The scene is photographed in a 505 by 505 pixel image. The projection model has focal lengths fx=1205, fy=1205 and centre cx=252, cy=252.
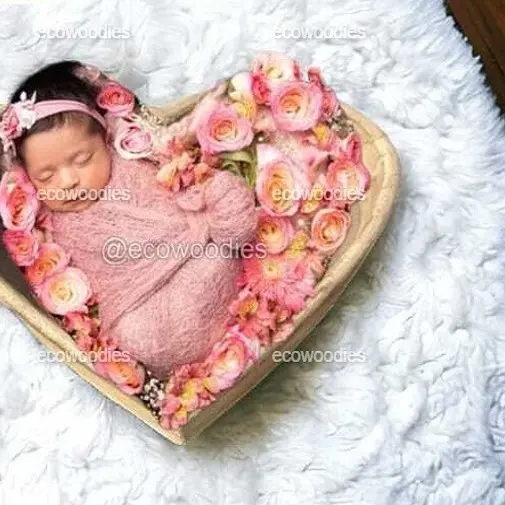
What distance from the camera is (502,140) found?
87 cm

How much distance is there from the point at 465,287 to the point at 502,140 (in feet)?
0.39

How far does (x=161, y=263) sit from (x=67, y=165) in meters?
0.08

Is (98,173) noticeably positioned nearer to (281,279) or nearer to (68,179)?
(68,179)

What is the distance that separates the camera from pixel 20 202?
2.43 ft

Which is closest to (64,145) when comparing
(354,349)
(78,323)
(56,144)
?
(56,144)

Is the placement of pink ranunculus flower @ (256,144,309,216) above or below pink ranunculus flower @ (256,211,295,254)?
above

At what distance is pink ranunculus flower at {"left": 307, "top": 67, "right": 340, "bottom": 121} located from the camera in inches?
30.4

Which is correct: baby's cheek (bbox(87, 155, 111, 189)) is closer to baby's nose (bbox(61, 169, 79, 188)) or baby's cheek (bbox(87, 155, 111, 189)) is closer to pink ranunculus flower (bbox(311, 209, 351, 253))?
baby's nose (bbox(61, 169, 79, 188))

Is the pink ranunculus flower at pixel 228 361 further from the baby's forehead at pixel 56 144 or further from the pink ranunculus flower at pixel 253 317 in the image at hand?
the baby's forehead at pixel 56 144

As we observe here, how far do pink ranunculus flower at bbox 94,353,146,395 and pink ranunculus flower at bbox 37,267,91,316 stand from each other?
0.04 m

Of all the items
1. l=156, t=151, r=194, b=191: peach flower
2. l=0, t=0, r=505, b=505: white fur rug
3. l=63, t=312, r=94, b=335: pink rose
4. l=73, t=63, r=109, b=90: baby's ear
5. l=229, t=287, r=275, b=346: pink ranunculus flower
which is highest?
l=73, t=63, r=109, b=90: baby's ear

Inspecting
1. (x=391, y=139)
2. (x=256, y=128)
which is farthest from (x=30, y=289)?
(x=391, y=139)

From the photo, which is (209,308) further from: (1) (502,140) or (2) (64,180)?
(1) (502,140)

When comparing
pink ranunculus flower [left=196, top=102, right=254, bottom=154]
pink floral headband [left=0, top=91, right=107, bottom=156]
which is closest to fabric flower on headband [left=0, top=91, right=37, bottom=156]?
pink floral headband [left=0, top=91, right=107, bottom=156]
